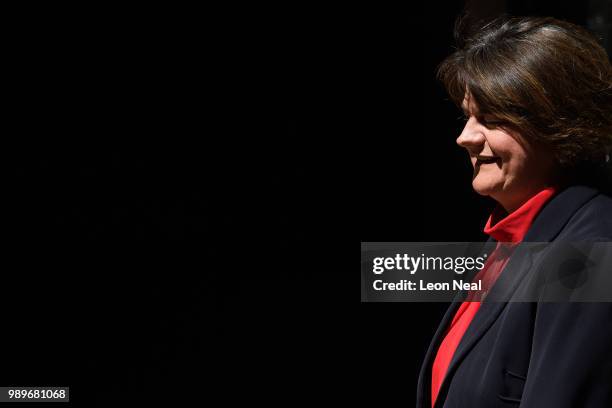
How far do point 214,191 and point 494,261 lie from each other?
56.9 inches

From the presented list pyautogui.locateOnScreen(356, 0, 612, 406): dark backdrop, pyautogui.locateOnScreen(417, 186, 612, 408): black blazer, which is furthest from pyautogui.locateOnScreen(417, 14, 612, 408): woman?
pyautogui.locateOnScreen(356, 0, 612, 406): dark backdrop

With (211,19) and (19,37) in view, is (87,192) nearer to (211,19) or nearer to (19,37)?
(19,37)

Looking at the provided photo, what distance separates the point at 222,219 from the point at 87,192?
0.49 m

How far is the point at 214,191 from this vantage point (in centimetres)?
295

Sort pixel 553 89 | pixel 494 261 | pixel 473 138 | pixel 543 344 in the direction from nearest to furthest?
pixel 543 344 < pixel 553 89 < pixel 473 138 < pixel 494 261

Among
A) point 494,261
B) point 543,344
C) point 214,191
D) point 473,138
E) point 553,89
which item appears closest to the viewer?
point 543,344

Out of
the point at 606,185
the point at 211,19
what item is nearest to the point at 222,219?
the point at 211,19

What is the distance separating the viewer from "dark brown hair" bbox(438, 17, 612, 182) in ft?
4.90

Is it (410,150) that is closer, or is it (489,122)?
(489,122)

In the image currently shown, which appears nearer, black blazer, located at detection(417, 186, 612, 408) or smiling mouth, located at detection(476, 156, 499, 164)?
black blazer, located at detection(417, 186, 612, 408)

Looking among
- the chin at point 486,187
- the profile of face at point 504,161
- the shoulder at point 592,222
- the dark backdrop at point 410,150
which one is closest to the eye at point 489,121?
the profile of face at point 504,161

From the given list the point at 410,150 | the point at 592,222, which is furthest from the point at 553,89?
the point at 410,150

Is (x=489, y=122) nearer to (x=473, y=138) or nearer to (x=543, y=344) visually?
(x=473, y=138)

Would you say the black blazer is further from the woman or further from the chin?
the chin
